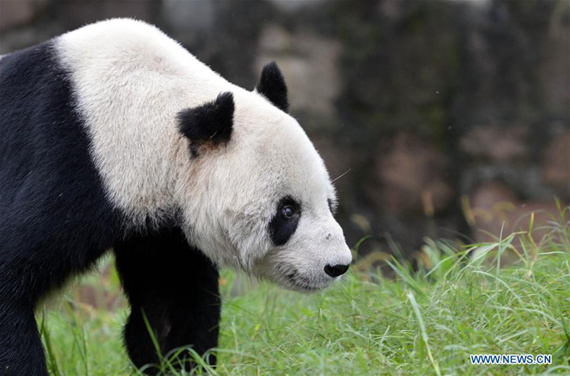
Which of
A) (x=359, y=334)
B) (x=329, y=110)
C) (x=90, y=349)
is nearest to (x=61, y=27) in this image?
(x=329, y=110)

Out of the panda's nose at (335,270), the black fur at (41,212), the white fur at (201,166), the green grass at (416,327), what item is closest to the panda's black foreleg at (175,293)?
the green grass at (416,327)

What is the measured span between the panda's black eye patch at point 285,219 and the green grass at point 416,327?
0.53 metres

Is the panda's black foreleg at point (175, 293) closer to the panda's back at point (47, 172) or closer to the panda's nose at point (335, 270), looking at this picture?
the panda's back at point (47, 172)

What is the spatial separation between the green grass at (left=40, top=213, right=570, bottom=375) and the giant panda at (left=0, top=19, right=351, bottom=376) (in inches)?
14.2

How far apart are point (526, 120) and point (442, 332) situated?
4.44 metres

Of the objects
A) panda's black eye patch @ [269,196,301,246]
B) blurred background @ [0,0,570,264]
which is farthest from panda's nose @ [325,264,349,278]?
blurred background @ [0,0,570,264]

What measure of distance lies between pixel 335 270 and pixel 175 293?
1.15 meters

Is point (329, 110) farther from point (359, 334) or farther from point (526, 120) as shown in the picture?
point (359, 334)

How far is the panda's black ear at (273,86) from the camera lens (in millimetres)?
4594

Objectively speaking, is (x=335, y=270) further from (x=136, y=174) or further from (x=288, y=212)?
(x=136, y=174)

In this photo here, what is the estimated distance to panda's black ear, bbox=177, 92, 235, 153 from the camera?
157 inches

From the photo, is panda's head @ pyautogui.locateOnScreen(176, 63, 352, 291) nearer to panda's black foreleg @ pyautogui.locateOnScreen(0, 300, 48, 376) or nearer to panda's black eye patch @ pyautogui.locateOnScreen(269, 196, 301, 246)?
panda's black eye patch @ pyautogui.locateOnScreen(269, 196, 301, 246)

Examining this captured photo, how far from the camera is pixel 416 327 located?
153 inches

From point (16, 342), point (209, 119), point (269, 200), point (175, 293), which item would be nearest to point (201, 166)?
point (209, 119)
